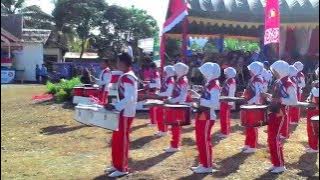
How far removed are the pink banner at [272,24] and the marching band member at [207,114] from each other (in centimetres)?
175

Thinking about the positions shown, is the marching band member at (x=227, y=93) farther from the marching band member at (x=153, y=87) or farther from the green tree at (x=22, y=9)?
the green tree at (x=22, y=9)

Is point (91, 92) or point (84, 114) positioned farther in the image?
point (91, 92)

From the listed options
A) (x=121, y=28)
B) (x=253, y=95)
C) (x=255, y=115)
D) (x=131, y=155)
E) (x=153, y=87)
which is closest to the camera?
(x=255, y=115)

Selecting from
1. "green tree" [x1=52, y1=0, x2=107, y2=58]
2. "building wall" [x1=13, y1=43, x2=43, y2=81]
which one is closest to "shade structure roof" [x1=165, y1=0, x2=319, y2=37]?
"green tree" [x1=52, y1=0, x2=107, y2=58]

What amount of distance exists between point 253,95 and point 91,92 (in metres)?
5.86

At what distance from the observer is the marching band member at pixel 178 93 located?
10039 mm

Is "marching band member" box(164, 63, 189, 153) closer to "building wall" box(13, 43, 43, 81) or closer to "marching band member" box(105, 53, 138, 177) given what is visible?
"marching band member" box(105, 53, 138, 177)

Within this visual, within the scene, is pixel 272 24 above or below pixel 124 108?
above

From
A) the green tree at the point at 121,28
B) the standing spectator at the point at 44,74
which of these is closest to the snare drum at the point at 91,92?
the green tree at the point at 121,28

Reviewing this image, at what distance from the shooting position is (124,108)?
25.5ft

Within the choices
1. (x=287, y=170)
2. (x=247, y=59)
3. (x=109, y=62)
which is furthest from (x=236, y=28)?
(x=287, y=170)

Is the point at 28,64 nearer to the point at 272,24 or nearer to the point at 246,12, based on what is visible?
the point at 246,12

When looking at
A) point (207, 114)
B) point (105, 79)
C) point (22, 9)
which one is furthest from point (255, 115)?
point (105, 79)

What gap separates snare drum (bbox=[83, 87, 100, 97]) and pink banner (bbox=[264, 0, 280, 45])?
570 centimetres
